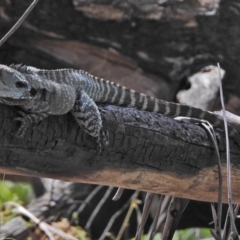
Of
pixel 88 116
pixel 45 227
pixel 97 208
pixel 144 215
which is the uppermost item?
pixel 88 116

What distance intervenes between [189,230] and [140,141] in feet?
5.72

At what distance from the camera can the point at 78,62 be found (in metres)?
3.44

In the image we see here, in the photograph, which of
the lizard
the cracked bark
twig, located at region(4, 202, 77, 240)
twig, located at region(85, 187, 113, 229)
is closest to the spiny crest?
the lizard

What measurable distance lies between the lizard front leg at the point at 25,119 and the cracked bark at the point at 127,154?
0.07ft

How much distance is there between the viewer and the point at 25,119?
5.01 ft

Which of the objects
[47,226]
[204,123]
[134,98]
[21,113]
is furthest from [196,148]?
[47,226]

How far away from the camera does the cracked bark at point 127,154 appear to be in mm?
1545

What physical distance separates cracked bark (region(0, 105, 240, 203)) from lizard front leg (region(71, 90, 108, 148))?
29 mm

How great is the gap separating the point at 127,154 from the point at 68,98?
0.30 meters

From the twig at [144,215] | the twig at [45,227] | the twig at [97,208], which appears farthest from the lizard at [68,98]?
the twig at [97,208]

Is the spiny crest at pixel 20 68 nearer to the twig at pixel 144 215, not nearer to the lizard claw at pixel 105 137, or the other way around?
the lizard claw at pixel 105 137

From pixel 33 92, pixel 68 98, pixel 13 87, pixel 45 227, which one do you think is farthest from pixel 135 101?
pixel 45 227

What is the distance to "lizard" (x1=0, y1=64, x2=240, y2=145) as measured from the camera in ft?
5.20

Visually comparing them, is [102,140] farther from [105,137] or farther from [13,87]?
[13,87]
